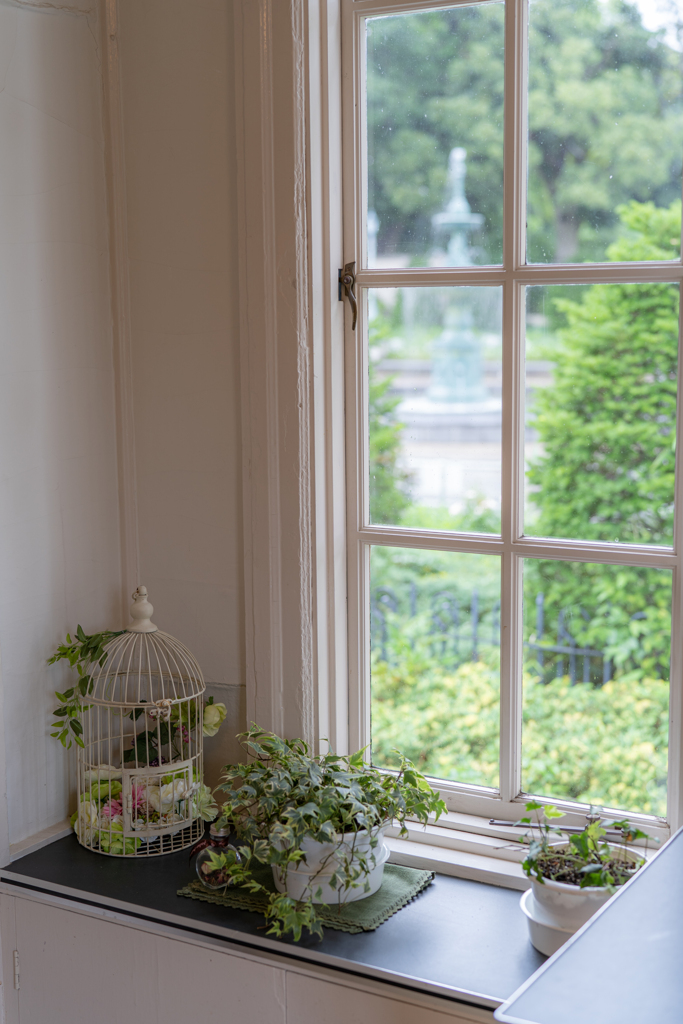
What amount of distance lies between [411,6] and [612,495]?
113 cm

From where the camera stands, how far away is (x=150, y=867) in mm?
1780

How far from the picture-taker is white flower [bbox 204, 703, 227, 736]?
1.88 meters

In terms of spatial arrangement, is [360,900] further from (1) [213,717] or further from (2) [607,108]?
(2) [607,108]

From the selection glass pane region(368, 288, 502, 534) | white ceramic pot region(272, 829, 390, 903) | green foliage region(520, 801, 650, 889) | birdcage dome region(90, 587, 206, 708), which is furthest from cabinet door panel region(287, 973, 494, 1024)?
glass pane region(368, 288, 502, 534)

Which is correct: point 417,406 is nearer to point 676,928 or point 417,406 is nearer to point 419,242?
point 419,242

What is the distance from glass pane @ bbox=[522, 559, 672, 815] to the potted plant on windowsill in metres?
0.20

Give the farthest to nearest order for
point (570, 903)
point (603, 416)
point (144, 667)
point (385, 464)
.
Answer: point (603, 416)
point (144, 667)
point (385, 464)
point (570, 903)

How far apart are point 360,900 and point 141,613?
26.8 inches

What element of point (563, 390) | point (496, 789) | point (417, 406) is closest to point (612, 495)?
point (563, 390)

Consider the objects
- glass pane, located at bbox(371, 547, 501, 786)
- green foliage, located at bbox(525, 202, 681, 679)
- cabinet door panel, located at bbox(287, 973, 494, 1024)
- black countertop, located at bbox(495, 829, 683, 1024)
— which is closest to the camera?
black countertop, located at bbox(495, 829, 683, 1024)

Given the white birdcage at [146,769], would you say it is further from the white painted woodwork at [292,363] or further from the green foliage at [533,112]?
the green foliage at [533,112]

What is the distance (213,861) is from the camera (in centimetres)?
165

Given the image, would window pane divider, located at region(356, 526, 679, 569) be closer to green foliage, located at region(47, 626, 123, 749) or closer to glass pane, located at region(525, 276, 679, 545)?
glass pane, located at region(525, 276, 679, 545)

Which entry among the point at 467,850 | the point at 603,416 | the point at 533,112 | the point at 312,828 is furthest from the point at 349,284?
the point at 467,850
